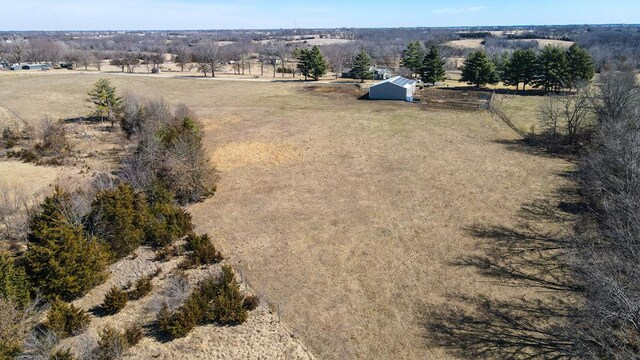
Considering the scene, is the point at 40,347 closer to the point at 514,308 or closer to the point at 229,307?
the point at 229,307

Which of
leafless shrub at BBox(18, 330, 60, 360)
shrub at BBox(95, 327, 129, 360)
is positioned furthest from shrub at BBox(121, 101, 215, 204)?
shrub at BBox(95, 327, 129, 360)

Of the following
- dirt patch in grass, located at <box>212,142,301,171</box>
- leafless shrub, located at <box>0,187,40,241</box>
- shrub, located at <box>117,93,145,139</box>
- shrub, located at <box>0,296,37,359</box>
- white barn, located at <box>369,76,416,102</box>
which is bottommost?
shrub, located at <box>0,296,37,359</box>

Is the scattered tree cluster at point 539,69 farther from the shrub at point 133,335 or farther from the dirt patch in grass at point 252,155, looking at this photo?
the shrub at point 133,335

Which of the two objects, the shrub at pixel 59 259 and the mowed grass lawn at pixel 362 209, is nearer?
the shrub at pixel 59 259

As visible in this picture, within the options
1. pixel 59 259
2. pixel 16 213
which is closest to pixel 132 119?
pixel 16 213

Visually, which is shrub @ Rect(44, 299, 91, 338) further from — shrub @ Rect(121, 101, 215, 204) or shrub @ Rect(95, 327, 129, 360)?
shrub @ Rect(121, 101, 215, 204)

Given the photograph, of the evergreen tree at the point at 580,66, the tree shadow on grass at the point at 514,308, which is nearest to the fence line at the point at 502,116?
the evergreen tree at the point at 580,66
